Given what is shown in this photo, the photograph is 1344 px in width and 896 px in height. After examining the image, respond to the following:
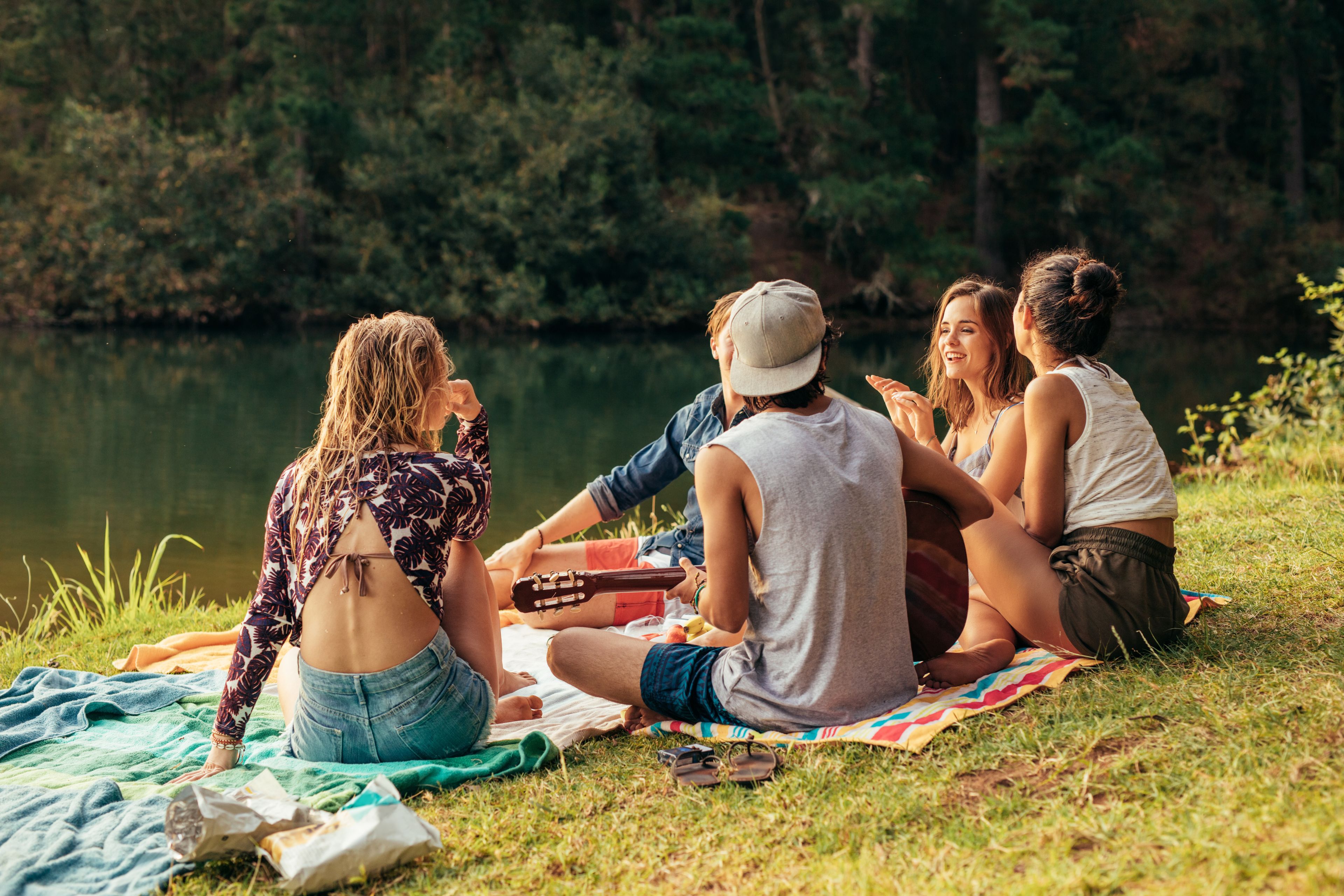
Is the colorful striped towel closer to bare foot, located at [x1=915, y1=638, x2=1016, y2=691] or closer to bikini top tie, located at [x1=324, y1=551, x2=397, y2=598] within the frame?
bare foot, located at [x1=915, y1=638, x2=1016, y2=691]

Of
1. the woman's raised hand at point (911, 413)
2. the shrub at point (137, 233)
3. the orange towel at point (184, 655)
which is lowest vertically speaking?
the orange towel at point (184, 655)

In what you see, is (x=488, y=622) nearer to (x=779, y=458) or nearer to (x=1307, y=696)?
(x=779, y=458)

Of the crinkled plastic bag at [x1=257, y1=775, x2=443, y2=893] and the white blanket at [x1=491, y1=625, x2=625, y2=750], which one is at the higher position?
the crinkled plastic bag at [x1=257, y1=775, x2=443, y2=893]

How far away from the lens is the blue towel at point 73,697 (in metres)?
3.16

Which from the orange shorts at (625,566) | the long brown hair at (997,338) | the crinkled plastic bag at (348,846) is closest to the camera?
the crinkled plastic bag at (348,846)

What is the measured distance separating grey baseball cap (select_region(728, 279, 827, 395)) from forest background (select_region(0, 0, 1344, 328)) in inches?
808

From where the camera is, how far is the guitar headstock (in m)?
2.89

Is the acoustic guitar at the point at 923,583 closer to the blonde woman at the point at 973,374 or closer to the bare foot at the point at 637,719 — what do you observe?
the bare foot at the point at 637,719

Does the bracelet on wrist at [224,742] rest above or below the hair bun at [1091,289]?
below

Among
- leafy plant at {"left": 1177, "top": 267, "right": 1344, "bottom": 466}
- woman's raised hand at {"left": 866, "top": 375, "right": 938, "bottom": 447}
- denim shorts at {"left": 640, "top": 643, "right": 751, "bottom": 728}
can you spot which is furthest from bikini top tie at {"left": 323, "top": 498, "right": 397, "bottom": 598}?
leafy plant at {"left": 1177, "top": 267, "right": 1344, "bottom": 466}

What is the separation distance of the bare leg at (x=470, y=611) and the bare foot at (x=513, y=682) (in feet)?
1.01

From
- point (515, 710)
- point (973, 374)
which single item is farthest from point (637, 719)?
point (973, 374)

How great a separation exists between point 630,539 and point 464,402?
1400 mm

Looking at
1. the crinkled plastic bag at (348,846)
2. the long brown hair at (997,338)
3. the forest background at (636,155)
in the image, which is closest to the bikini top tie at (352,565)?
the crinkled plastic bag at (348,846)
